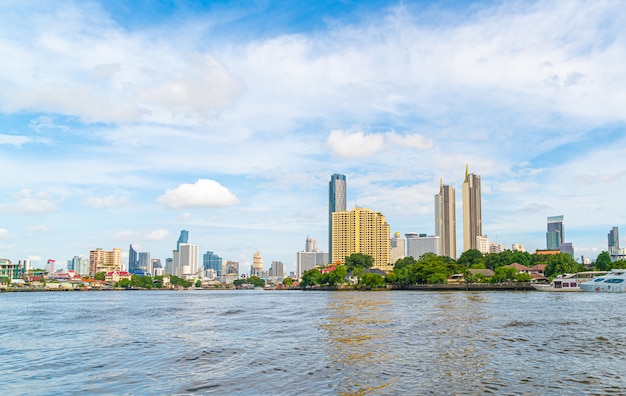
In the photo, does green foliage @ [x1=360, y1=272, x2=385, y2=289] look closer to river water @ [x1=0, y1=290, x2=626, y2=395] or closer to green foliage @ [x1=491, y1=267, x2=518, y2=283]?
Result: green foliage @ [x1=491, y1=267, x2=518, y2=283]

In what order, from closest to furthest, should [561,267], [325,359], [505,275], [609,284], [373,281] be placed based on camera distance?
[325,359] < [609,284] < [505,275] < [561,267] < [373,281]

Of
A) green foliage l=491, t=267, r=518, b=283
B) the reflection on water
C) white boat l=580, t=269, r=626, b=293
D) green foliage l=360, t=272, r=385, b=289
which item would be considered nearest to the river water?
the reflection on water

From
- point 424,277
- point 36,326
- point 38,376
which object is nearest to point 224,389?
point 38,376

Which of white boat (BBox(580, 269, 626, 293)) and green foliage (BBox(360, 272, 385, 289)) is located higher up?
white boat (BBox(580, 269, 626, 293))

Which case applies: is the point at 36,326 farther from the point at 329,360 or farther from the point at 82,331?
the point at 329,360

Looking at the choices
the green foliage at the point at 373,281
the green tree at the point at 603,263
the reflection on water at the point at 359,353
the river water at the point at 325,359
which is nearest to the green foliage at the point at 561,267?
the green tree at the point at 603,263

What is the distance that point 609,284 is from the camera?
370 feet

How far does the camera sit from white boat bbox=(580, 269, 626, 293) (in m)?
112

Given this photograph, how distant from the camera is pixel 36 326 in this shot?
47.6 metres

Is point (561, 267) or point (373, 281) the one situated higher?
point (561, 267)

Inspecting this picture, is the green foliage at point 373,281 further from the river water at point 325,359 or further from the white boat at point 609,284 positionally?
the river water at point 325,359

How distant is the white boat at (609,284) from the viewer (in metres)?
112

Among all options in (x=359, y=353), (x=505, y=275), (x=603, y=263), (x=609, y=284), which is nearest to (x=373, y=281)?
(x=505, y=275)

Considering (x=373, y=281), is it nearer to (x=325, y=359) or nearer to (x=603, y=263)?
(x=603, y=263)
